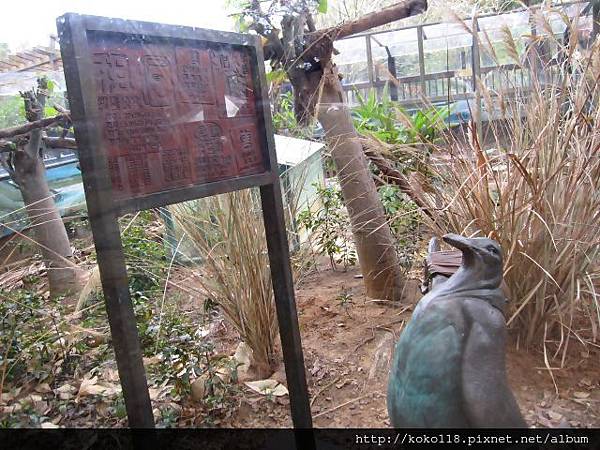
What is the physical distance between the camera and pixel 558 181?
1.75m

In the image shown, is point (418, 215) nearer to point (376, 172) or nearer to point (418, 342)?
point (376, 172)

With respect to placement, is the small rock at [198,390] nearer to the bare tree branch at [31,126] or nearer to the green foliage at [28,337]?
the green foliage at [28,337]

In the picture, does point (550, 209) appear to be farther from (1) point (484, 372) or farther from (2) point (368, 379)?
(1) point (484, 372)

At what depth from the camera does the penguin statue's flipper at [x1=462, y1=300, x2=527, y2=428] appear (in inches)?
36.4

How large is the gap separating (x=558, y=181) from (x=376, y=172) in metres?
1.16

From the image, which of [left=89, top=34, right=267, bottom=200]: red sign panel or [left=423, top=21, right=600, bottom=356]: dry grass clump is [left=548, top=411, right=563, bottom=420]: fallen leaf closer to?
[left=423, top=21, right=600, bottom=356]: dry grass clump

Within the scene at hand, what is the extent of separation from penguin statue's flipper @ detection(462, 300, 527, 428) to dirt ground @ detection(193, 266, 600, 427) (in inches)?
25.6

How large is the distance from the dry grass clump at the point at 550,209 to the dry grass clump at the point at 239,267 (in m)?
0.68

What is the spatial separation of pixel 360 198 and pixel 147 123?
4.75ft

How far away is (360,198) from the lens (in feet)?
7.72

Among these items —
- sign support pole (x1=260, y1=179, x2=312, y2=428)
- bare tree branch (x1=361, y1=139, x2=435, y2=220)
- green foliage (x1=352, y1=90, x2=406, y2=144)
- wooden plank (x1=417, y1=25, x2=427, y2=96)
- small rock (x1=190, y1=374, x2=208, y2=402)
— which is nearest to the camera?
sign support pole (x1=260, y1=179, x2=312, y2=428)

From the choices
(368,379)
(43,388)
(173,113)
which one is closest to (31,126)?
(43,388)

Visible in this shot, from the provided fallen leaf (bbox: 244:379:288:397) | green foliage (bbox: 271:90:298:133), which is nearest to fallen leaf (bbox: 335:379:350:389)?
fallen leaf (bbox: 244:379:288:397)

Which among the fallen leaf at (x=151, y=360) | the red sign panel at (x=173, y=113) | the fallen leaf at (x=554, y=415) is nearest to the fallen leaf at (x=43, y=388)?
the fallen leaf at (x=151, y=360)
